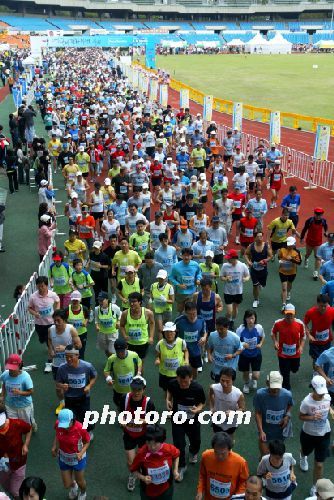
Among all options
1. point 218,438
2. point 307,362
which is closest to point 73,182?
point 307,362

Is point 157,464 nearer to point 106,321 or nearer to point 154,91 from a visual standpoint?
point 106,321

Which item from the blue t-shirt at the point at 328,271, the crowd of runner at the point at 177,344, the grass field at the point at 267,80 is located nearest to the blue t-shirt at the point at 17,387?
the crowd of runner at the point at 177,344

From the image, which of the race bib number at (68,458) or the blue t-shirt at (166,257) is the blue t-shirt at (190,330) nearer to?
the race bib number at (68,458)

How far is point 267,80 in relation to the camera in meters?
53.1

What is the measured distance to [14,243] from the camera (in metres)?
15.2

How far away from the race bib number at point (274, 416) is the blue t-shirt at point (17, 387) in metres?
2.82

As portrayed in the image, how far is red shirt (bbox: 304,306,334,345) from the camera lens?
25.8ft

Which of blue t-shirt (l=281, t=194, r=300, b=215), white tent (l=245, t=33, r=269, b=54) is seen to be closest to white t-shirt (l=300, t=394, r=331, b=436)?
blue t-shirt (l=281, t=194, r=300, b=215)

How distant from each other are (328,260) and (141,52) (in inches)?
3204

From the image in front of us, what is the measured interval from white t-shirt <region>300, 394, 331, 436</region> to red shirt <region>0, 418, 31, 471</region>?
3.04 meters

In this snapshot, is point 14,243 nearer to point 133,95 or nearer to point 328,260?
point 328,260

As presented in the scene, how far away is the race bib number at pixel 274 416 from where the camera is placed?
6.22m

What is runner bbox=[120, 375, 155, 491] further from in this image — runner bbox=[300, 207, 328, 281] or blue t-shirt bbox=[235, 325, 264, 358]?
runner bbox=[300, 207, 328, 281]

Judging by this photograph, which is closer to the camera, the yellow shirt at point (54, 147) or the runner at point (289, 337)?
the runner at point (289, 337)
